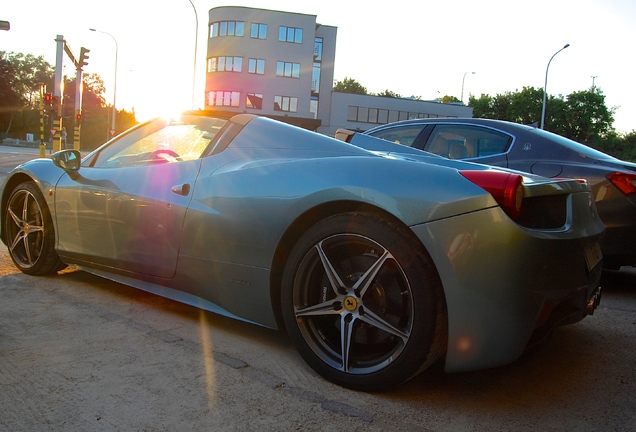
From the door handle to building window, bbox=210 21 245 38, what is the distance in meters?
50.1

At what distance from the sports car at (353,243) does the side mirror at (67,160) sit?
447 mm

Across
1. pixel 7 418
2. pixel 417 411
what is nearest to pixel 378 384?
pixel 417 411

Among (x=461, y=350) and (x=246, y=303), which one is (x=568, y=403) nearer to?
(x=461, y=350)

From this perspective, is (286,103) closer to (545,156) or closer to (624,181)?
(545,156)

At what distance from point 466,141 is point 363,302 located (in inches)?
140

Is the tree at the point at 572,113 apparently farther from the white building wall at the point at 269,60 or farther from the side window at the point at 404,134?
the side window at the point at 404,134

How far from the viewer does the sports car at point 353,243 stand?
7.12 ft

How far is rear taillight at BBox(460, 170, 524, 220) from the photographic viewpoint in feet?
7.13

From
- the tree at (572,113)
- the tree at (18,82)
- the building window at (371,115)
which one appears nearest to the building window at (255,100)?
the building window at (371,115)

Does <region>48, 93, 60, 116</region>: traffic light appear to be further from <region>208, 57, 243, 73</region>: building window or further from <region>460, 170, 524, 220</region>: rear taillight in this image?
<region>208, 57, 243, 73</region>: building window

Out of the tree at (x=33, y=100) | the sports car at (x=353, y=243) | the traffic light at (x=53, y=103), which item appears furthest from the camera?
the tree at (x=33, y=100)

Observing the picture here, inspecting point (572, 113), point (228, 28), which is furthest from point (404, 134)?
point (572, 113)

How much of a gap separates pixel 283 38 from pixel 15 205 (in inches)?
1932

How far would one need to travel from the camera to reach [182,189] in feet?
10.2
